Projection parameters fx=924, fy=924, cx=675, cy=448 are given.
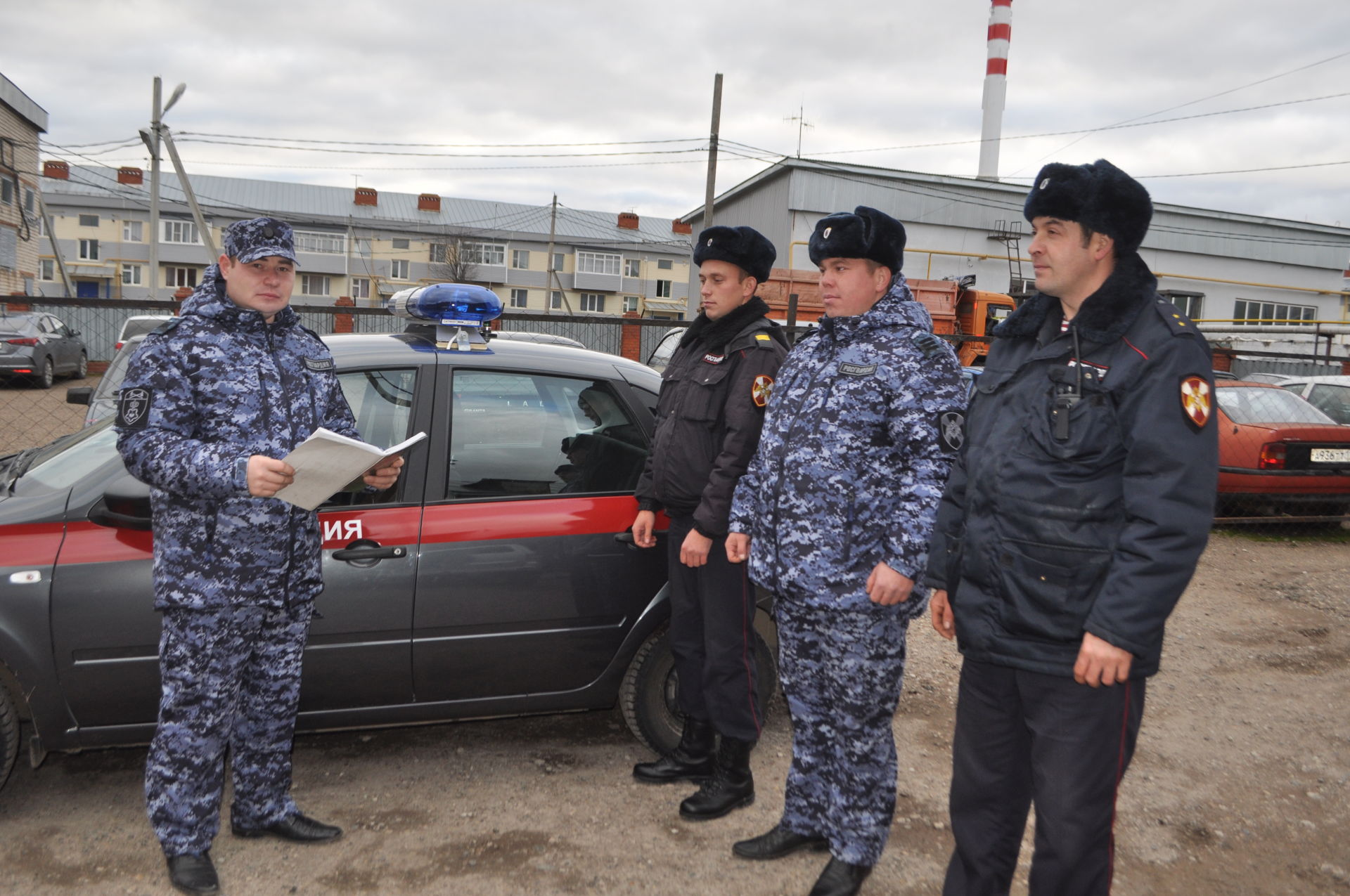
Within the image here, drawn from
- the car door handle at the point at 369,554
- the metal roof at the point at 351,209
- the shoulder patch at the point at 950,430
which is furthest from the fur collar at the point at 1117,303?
the metal roof at the point at 351,209

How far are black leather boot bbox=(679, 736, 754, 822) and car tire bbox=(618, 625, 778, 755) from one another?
28 centimetres

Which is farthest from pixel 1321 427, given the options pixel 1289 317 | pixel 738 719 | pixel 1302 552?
pixel 1289 317

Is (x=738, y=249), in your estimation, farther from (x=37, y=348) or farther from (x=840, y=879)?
(x=37, y=348)

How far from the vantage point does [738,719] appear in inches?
120

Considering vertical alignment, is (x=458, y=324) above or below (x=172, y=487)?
above

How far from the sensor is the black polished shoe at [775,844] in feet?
9.32

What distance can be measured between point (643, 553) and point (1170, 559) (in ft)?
6.09

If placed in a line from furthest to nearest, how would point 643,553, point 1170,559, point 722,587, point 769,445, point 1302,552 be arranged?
point 1302,552
point 643,553
point 722,587
point 769,445
point 1170,559

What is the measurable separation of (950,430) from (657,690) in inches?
60.3

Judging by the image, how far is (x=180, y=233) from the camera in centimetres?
5225

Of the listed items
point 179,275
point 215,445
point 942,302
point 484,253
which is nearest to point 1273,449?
point 215,445

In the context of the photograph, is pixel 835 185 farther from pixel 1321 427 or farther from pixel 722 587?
pixel 722 587

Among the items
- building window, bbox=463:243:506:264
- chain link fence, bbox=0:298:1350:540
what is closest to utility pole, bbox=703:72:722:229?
chain link fence, bbox=0:298:1350:540

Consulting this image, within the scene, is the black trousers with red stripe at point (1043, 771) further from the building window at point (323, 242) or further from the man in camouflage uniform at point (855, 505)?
the building window at point (323, 242)
